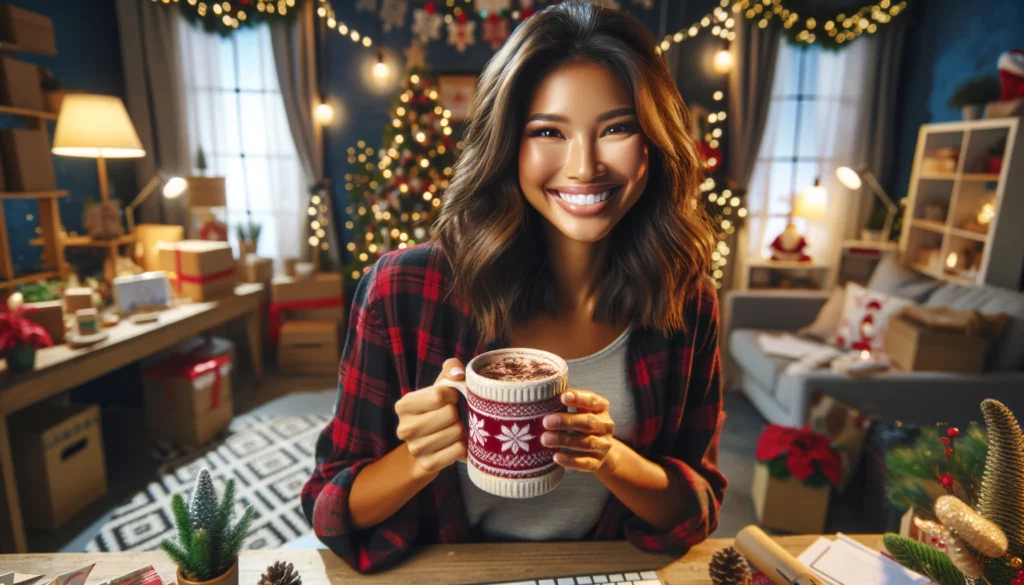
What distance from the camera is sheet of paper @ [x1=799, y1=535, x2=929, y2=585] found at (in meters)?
0.72

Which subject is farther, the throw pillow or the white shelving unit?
the throw pillow

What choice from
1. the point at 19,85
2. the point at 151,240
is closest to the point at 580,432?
the point at 19,85

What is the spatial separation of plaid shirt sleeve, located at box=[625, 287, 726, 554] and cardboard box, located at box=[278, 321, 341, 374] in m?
3.36

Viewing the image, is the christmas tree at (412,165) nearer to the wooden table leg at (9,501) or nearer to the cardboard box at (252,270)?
the cardboard box at (252,270)

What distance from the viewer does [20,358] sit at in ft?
6.35

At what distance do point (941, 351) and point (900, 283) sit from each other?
91cm

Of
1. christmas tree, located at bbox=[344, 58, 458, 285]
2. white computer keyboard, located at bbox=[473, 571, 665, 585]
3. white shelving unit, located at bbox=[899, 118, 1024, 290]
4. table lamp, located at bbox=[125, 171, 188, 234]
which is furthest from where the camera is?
christmas tree, located at bbox=[344, 58, 458, 285]

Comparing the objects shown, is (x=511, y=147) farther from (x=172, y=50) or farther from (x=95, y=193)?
(x=172, y=50)

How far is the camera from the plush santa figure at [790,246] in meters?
4.07

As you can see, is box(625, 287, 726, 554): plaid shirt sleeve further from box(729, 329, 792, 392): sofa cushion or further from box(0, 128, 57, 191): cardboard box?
box(0, 128, 57, 191): cardboard box

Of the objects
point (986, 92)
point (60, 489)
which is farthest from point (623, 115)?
point (986, 92)

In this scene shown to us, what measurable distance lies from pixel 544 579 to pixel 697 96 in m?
4.23

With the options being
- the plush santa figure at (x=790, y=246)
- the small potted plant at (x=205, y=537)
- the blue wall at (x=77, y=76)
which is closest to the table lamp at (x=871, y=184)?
the plush santa figure at (x=790, y=246)

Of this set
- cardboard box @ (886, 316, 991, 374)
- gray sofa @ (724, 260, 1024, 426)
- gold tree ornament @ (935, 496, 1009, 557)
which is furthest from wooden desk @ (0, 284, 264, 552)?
cardboard box @ (886, 316, 991, 374)
